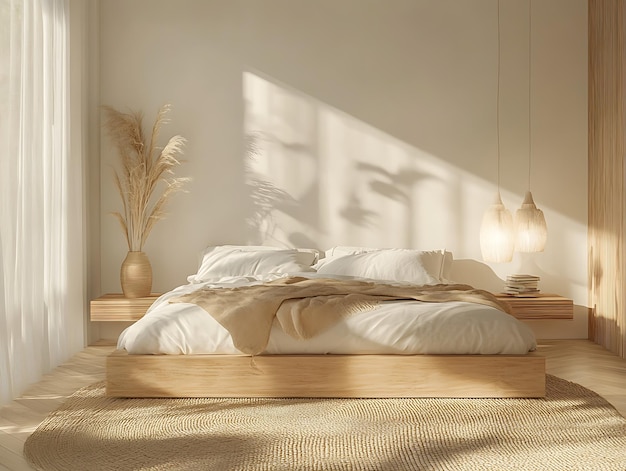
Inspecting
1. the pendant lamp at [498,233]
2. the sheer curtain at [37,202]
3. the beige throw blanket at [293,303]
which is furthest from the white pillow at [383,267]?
the sheer curtain at [37,202]

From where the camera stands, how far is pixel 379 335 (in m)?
3.74

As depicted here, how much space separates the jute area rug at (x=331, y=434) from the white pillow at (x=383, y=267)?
151 centimetres

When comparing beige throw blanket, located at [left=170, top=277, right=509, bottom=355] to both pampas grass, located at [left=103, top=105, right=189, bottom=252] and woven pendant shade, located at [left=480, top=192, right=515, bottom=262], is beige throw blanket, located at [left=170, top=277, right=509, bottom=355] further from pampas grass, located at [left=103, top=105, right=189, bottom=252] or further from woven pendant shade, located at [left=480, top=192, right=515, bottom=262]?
pampas grass, located at [left=103, top=105, right=189, bottom=252]

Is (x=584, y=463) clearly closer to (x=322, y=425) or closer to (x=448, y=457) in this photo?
(x=448, y=457)

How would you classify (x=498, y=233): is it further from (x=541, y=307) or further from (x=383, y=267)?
(x=383, y=267)

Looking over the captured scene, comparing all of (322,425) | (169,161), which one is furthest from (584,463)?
(169,161)

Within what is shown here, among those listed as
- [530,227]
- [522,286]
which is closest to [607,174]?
[530,227]

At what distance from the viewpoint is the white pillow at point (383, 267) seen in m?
5.17

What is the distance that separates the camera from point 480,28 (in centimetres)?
582

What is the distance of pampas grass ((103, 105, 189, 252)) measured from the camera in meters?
5.59

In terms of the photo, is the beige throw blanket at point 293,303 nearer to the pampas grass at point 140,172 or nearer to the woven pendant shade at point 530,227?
the woven pendant shade at point 530,227

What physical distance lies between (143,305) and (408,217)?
2.08 metres

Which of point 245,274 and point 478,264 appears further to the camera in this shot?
point 478,264

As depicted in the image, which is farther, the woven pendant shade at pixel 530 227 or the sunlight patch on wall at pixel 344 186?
the sunlight patch on wall at pixel 344 186
